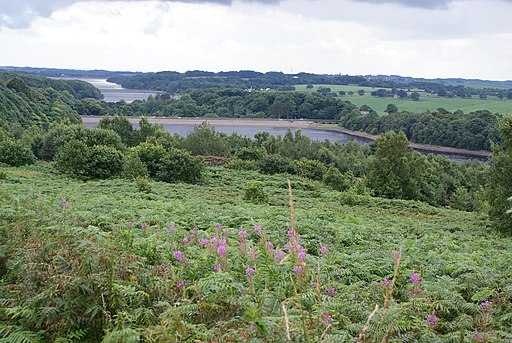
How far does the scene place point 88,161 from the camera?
33.2 metres

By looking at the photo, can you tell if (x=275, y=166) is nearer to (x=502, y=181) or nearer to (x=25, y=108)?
(x=502, y=181)

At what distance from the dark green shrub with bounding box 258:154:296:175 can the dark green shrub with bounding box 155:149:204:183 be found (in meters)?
9.13

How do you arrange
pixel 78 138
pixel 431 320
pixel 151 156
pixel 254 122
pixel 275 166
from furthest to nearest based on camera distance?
pixel 254 122 < pixel 275 166 < pixel 151 156 < pixel 78 138 < pixel 431 320

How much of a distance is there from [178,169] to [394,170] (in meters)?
17.0

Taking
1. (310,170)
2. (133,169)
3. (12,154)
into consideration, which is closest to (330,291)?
(133,169)

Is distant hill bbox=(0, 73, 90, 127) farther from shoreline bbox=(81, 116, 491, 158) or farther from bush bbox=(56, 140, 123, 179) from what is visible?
bush bbox=(56, 140, 123, 179)

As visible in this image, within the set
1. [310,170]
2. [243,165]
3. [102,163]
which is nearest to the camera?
[102,163]

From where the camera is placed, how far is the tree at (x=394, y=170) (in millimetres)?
32688

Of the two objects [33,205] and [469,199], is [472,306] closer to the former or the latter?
[33,205]

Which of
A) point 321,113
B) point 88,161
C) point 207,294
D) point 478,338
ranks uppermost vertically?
point 207,294

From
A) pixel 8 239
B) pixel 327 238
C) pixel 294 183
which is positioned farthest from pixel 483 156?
pixel 8 239

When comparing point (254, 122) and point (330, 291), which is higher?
point (330, 291)

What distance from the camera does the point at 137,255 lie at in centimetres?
539

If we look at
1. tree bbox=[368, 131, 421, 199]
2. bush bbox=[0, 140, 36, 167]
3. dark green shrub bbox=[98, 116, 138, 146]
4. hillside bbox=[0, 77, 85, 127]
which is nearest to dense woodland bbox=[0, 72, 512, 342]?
tree bbox=[368, 131, 421, 199]
